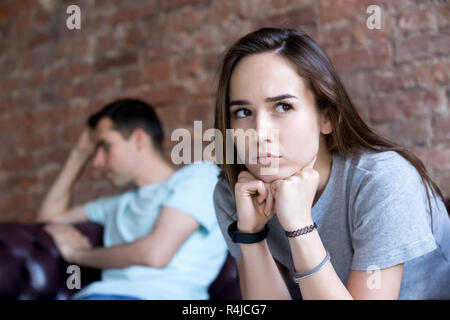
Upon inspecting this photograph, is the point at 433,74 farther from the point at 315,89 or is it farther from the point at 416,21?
the point at 315,89

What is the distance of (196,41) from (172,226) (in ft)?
2.44

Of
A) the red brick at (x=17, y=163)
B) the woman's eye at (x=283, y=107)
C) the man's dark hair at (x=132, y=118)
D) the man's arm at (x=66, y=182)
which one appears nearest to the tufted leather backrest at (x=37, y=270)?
the man's arm at (x=66, y=182)

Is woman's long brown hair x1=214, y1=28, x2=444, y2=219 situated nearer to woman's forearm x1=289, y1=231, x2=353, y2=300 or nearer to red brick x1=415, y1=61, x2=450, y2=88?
woman's forearm x1=289, y1=231, x2=353, y2=300

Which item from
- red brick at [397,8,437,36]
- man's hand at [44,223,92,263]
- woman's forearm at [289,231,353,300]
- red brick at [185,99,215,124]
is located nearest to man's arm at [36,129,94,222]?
man's hand at [44,223,92,263]

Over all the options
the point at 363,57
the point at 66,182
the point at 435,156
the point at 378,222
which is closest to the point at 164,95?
the point at 66,182

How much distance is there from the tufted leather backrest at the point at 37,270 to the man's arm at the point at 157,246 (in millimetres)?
124

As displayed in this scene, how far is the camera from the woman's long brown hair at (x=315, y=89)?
Result: 663 millimetres

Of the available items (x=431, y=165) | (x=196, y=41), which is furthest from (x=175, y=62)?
(x=431, y=165)

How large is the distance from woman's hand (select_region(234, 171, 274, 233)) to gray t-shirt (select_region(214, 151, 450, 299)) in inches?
4.7

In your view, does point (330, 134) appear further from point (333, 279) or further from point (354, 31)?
point (354, 31)

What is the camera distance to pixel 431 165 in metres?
1.23

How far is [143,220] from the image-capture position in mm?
1377

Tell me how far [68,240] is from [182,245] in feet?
1.20

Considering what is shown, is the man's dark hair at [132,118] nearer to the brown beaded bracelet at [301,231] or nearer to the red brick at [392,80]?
the red brick at [392,80]
